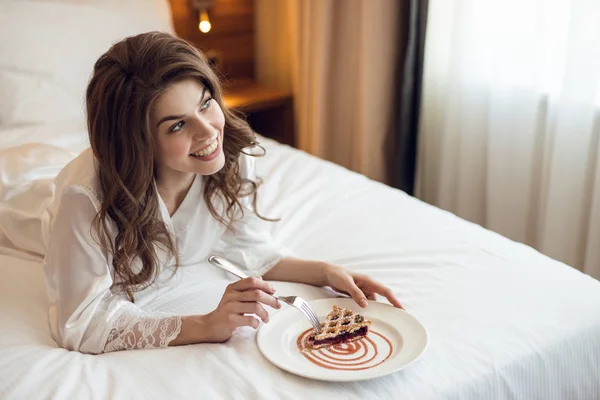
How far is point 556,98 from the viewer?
223cm

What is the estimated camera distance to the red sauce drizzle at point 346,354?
128 centimetres

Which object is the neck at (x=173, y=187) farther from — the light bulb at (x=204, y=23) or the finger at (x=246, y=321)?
the light bulb at (x=204, y=23)

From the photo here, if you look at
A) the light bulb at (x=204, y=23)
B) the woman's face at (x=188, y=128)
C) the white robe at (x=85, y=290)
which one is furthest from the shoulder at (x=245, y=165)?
the light bulb at (x=204, y=23)

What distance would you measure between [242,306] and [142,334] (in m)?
0.21

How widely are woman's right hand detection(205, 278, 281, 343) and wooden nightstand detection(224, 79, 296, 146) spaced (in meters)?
1.68

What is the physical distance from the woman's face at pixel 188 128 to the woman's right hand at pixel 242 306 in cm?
26

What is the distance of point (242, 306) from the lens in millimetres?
1337

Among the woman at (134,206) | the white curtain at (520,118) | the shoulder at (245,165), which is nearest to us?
the woman at (134,206)

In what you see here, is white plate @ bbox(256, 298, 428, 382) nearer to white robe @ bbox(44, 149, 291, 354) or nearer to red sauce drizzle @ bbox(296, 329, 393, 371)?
red sauce drizzle @ bbox(296, 329, 393, 371)

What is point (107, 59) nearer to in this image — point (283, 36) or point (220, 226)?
point (220, 226)

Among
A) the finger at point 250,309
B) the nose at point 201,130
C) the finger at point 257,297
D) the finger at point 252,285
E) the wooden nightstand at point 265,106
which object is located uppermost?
the nose at point 201,130

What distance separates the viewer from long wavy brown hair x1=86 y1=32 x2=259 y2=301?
1384 millimetres

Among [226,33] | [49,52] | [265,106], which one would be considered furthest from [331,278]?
[226,33]

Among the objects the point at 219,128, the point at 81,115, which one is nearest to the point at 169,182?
the point at 219,128
